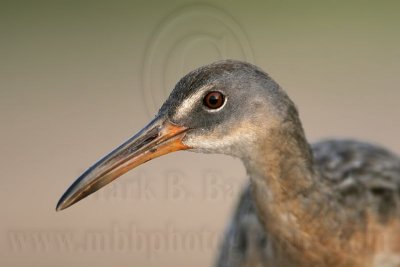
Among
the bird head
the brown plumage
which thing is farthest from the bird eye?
the brown plumage

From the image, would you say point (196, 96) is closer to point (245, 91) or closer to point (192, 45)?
point (245, 91)

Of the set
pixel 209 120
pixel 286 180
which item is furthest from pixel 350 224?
pixel 209 120

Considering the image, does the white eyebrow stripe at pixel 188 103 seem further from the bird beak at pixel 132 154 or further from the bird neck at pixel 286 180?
the bird neck at pixel 286 180

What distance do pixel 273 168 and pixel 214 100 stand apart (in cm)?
15

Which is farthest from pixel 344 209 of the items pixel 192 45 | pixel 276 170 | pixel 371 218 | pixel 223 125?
pixel 192 45

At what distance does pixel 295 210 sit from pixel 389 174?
1.13 feet

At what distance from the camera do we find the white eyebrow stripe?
1.06 meters

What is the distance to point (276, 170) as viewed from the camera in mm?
1072

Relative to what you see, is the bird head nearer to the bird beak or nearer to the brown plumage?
the bird beak

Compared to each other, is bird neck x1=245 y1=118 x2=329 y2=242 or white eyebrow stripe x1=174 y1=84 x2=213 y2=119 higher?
white eyebrow stripe x1=174 y1=84 x2=213 y2=119

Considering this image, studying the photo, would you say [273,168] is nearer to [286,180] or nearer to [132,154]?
[286,180]

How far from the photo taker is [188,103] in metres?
1.08

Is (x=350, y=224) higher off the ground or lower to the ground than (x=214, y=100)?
lower

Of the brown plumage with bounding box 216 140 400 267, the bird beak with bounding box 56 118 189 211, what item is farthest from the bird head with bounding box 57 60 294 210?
the brown plumage with bounding box 216 140 400 267
